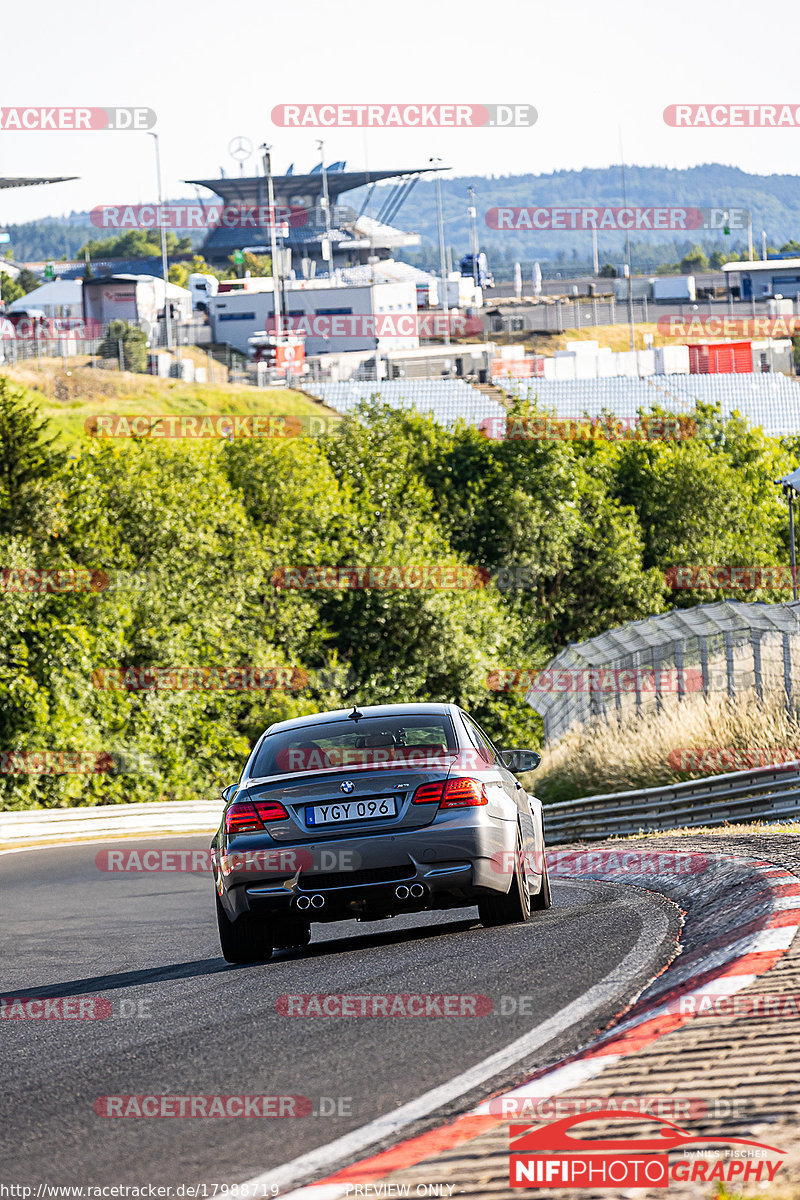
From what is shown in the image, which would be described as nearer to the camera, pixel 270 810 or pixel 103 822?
pixel 270 810

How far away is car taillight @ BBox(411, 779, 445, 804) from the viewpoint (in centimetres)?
849

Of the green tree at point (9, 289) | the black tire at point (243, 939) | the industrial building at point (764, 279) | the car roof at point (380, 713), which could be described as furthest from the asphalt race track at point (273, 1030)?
the green tree at point (9, 289)

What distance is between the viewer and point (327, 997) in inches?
279

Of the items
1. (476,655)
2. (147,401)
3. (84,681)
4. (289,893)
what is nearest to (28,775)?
(84,681)

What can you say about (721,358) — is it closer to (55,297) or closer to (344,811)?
(55,297)

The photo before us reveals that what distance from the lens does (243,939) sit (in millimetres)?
8742

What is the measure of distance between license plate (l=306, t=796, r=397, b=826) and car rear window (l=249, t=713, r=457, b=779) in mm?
308

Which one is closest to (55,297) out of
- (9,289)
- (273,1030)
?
(9,289)

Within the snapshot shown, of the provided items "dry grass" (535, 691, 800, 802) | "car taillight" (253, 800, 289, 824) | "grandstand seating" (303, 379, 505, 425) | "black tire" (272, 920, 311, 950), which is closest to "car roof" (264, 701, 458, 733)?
"car taillight" (253, 800, 289, 824)

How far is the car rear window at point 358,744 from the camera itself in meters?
8.82

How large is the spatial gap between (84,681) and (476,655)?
15.1 m

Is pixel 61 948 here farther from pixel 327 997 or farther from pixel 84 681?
pixel 84 681

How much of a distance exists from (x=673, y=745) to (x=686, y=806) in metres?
2.90

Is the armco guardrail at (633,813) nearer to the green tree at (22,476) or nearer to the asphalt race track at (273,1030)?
the asphalt race track at (273,1030)
